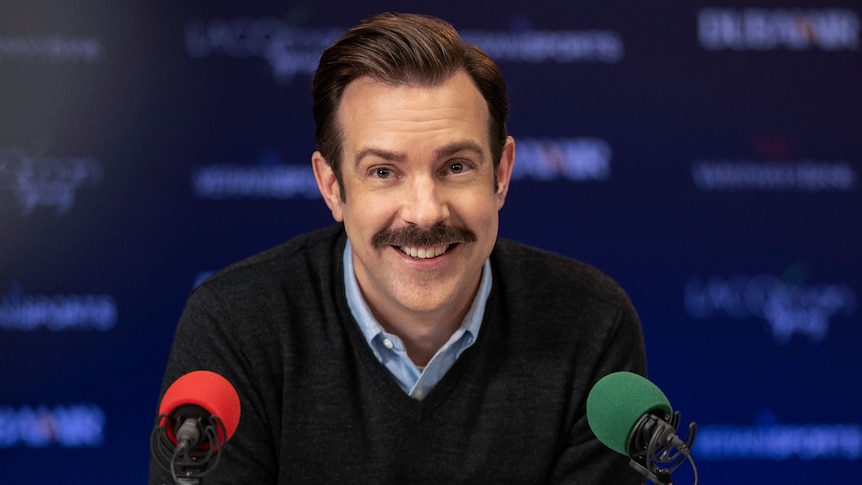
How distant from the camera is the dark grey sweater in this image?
2115 mm

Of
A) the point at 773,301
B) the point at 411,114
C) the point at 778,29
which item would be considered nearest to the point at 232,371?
the point at 411,114

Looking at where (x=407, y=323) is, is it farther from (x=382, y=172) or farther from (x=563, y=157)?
(x=563, y=157)

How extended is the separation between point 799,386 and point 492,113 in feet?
7.03

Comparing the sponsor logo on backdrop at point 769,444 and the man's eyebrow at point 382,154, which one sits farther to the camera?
the sponsor logo on backdrop at point 769,444

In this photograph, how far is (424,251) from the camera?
6.65 feet

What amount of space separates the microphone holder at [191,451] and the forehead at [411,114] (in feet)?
2.40

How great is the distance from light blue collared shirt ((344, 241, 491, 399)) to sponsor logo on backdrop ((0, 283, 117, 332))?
1.68m

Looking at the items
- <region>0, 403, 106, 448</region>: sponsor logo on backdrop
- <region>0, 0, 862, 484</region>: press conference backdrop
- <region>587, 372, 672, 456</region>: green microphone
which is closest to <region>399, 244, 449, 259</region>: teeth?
<region>587, 372, 672, 456</region>: green microphone

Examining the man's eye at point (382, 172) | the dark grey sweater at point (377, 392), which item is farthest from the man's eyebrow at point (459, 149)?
the dark grey sweater at point (377, 392)

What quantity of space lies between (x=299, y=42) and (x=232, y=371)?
1828 mm

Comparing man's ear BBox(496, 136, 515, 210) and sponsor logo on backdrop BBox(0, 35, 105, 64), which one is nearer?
man's ear BBox(496, 136, 515, 210)

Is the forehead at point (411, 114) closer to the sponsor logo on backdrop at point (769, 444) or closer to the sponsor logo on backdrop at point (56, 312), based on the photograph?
the sponsor logo on backdrop at point (56, 312)

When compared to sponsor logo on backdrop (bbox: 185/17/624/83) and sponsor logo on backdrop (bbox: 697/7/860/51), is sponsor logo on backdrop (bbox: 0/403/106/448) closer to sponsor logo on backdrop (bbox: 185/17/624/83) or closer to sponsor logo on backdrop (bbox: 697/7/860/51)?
sponsor logo on backdrop (bbox: 185/17/624/83)

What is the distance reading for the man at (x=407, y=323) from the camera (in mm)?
2031
